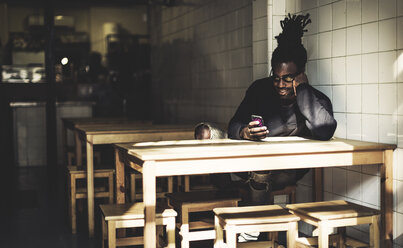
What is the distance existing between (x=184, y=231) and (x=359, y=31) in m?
1.65

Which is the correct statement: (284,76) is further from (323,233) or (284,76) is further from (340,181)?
(323,233)

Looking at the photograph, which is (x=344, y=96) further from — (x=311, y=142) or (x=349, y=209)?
(x=349, y=209)

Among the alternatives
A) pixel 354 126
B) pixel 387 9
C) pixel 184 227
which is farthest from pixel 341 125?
pixel 184 227

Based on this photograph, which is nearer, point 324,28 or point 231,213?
point 231,213

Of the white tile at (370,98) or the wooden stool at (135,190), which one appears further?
the wooden stool at (135,190)

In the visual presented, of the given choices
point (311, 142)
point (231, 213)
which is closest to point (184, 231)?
point (231, 213)

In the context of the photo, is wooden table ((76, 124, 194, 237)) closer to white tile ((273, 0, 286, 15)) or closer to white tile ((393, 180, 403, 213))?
white tile ((273, 0, 286, 15))

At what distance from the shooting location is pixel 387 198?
2.93m

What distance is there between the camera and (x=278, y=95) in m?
3.55

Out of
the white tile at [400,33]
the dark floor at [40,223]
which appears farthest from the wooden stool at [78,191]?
the white tile at [400,33]

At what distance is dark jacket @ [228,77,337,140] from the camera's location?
3119 millimetres

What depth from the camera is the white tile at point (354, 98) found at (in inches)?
131

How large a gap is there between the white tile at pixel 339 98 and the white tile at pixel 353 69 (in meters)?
0.10

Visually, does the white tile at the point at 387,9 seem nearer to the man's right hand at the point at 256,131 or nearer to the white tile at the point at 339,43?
the white tile at the point at 339,43
